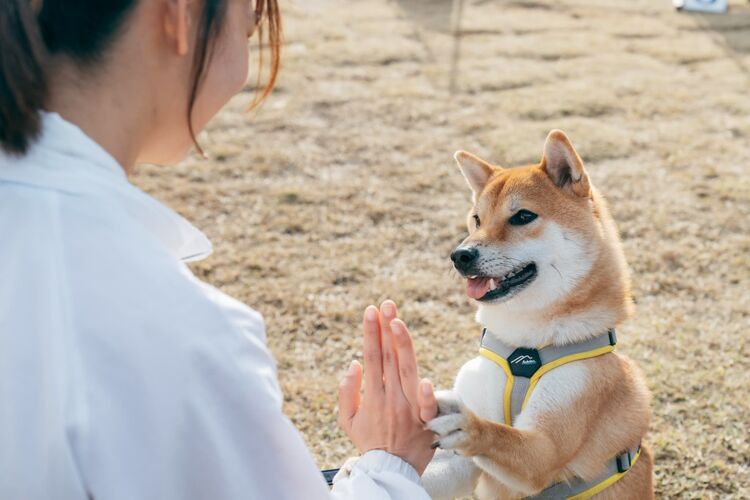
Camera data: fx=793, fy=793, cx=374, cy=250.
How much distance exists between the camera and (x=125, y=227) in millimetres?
865

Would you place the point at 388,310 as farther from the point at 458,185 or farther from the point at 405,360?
the point at 458,185

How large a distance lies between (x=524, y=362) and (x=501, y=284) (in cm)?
25

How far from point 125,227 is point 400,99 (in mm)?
5331

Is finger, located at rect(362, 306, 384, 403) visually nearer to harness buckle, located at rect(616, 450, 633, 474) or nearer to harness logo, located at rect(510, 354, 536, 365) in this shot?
harness logo, located at rect(510, 354, 536, 365)

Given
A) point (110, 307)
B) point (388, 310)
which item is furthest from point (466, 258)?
→ point (110, 307)

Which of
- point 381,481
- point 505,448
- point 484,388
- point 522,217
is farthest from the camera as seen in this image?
point 522,217

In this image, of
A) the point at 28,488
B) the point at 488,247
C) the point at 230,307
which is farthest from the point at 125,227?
the point at 488,247

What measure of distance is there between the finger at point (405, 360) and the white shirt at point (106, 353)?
54 cm

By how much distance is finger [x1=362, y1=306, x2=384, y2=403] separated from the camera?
149 centimetres

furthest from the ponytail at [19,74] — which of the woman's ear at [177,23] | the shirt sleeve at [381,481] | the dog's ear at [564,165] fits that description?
the dog's ear at [564,165]

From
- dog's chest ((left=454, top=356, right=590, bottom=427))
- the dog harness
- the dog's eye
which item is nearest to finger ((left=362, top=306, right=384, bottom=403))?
dog's chest ((left=454, top=356, right=590, bottom=427))

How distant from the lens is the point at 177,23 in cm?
97

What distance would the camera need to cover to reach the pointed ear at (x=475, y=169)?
2.50m

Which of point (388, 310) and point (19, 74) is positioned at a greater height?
point (19, 74)
